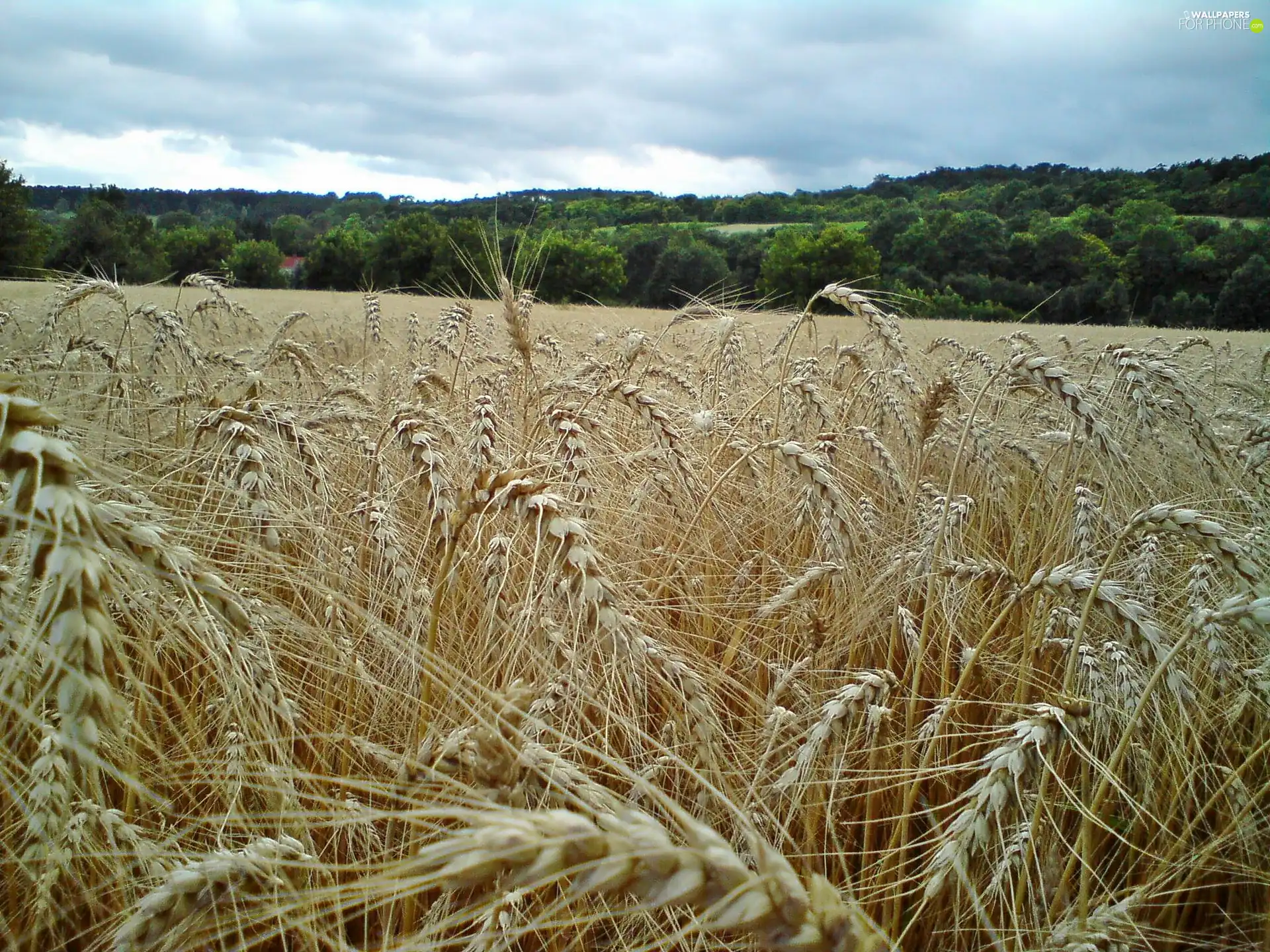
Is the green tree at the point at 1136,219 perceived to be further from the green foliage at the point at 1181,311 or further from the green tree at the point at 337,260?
the green tree at the point at 337,260

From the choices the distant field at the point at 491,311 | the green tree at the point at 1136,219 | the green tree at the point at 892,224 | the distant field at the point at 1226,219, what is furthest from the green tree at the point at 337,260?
the distant field at the point at 1226,219

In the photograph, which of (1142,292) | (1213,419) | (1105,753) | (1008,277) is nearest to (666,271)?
(1008,277)

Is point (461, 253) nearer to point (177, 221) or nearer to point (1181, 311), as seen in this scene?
point (177, 221)

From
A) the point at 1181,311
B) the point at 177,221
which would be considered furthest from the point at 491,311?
the point at 1181,311

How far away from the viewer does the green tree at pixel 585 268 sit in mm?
37312

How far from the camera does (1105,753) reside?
184cm

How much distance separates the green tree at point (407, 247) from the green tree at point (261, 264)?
13.5 ft

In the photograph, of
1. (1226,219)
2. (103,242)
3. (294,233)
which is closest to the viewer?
(103,242)

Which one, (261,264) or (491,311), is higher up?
(261,264)

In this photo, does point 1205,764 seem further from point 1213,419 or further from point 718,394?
point 1213,419

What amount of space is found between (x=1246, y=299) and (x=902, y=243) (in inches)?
487

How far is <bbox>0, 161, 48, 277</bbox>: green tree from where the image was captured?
Answer: 800 inches

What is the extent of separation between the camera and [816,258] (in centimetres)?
3653

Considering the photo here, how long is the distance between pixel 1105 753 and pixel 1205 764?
0.23 m
